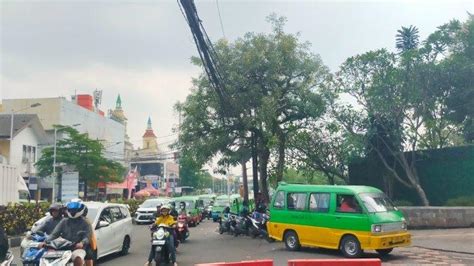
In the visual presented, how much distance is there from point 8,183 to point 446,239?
18313 mm

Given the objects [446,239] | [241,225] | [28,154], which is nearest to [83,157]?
[28,154]

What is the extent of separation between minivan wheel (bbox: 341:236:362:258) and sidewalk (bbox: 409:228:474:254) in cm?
297

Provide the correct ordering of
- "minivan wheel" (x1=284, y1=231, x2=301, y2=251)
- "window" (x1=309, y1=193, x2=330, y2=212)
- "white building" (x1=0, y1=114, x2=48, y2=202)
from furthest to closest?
"white building" (x1=0, y1=114, x2=48, y2=202)
"minivan wheel" (x1=284, y1=231, x2=301, y2=251)
"window" (x1=309, y1=193, x2=330, y2=212)

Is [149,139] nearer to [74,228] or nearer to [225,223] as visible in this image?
[225,223]

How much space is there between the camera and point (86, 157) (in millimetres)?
38125

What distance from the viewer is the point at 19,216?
18.9 meters

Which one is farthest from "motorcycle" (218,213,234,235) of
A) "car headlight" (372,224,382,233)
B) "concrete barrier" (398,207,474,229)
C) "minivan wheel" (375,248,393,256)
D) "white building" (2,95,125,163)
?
"white building" (2,95,125,163)

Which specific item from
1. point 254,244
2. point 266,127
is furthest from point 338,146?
point 254,244

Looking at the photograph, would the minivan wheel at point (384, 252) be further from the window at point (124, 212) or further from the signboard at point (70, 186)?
the signboard at point (70, 186)

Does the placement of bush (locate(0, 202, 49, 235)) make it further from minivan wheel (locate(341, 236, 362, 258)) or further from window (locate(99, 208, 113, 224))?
minivan wheel (locate(341, 236, 362, 258))

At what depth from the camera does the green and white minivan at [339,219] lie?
12.7 m

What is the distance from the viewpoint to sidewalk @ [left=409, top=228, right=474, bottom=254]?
1407cm

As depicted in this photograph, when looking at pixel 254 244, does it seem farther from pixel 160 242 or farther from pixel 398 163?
pixel 398 163

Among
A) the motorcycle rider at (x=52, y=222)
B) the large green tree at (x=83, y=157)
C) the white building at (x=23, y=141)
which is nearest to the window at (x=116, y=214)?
the motorcycle rider at (x=52, y=222)
